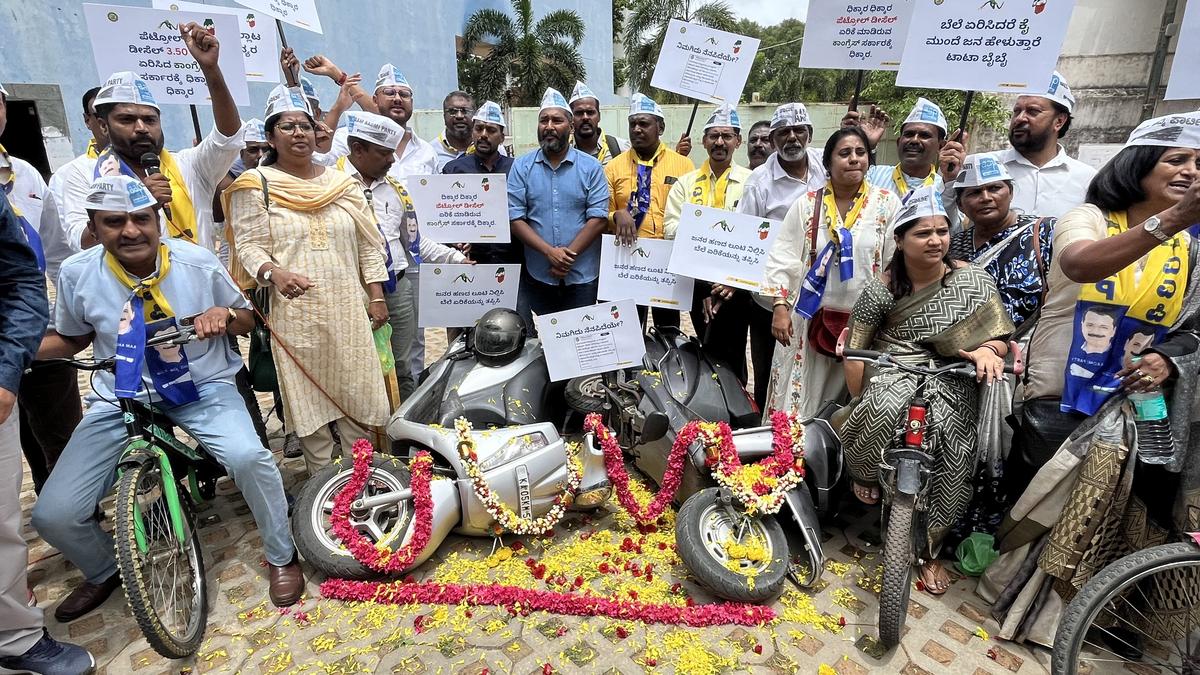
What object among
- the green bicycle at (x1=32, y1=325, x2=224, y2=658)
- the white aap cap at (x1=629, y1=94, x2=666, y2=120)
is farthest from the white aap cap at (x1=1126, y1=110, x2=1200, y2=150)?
the green bicycle at (x1=32, y1=325, x2=224, y2=658)

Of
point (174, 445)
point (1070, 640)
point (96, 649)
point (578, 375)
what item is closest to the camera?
point (1070, 640)

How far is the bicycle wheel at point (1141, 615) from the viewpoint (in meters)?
2.40

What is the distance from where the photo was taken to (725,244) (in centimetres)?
416

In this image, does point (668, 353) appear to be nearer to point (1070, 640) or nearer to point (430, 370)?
point (430, 370)

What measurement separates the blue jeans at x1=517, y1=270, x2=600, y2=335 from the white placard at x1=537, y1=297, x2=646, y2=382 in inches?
45.3

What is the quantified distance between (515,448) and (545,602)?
0.81 metres

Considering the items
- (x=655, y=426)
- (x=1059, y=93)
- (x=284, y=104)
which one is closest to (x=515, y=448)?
(x=655, y=426)

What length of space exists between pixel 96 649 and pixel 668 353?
3.30 meters

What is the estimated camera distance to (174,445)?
326 cm

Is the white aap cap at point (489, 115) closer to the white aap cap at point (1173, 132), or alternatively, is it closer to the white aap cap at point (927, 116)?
the white aap cap at point (927, 116)

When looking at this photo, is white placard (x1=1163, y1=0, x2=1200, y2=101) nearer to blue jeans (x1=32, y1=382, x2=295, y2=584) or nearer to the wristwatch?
the wristwatch

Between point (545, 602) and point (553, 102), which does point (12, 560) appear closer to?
point (545, 602)

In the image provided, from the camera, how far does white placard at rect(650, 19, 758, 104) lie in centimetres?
535

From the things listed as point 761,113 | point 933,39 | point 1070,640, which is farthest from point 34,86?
point 761,113
